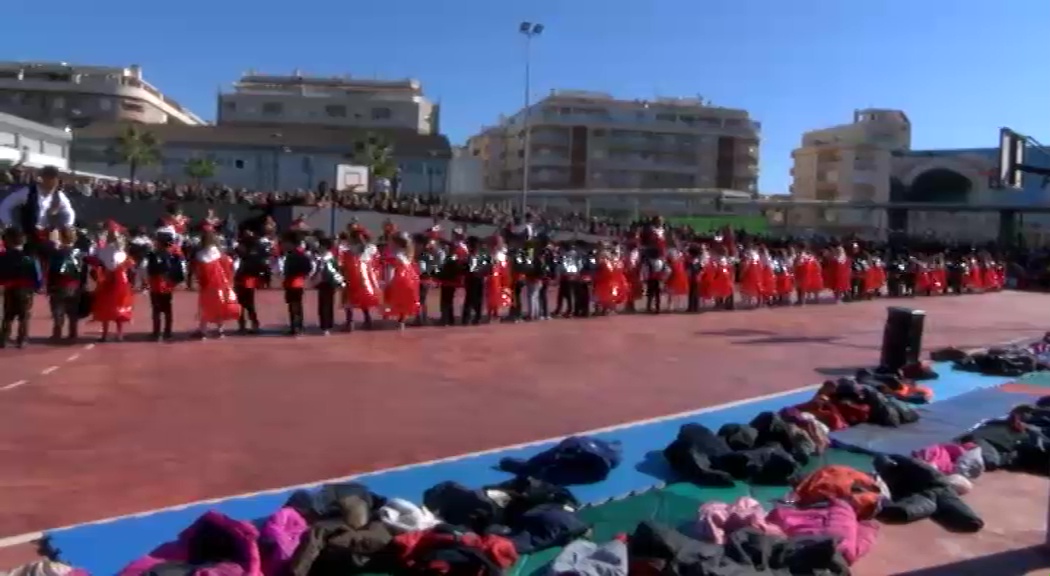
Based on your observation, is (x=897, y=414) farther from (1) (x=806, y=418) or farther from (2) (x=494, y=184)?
(2) (x=494, y=184)

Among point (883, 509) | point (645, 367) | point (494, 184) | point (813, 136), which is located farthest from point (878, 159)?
point (883, 509)

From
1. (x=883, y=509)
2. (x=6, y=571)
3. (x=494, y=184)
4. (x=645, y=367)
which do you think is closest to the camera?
(x=6, y=571)

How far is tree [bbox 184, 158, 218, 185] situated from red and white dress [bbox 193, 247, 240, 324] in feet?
168

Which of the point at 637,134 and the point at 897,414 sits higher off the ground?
the point at 637,134

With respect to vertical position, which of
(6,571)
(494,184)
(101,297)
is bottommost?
(6,571)

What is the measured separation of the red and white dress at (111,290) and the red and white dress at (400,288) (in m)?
4.13

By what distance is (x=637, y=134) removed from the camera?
80000 millimetres

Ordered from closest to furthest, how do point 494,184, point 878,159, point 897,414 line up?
point 897,414, point 878,159, point 494,184

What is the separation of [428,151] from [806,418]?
192 feet

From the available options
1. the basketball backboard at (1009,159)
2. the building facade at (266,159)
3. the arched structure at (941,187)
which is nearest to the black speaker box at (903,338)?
the basketball backboard at (1009,159)

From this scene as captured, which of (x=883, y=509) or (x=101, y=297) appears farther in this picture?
(x=101, y=297)

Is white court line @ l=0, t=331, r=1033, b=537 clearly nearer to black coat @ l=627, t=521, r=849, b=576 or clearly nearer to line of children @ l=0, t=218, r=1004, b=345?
black coat @ l=627, t=521, r=849, b=576

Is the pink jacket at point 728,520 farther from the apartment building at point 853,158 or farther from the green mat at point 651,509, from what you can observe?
the apartment building at point 853,158

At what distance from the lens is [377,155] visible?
203ft
